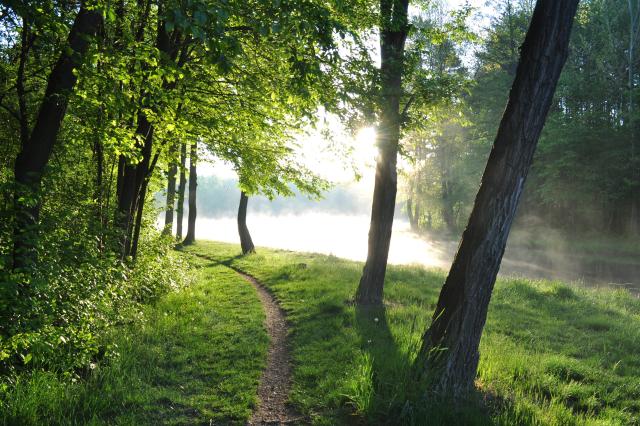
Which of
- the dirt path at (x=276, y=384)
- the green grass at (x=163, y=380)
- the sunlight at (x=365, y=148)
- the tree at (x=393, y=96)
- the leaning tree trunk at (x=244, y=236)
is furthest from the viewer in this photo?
the leaning tree trunk at (x=244, y=236)

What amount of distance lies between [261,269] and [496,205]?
12181 millimetres

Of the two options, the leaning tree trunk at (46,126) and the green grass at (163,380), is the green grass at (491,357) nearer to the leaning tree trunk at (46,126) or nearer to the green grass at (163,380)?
the green grass at (163,380)

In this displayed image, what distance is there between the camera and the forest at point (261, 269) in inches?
198

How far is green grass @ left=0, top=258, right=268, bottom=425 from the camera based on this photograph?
4867 mm

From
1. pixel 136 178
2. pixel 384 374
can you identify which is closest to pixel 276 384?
pixel 384 374

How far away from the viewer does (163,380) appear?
20.5ft

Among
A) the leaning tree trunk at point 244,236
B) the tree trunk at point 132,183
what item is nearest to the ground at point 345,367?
the tree trunk at point 132,183

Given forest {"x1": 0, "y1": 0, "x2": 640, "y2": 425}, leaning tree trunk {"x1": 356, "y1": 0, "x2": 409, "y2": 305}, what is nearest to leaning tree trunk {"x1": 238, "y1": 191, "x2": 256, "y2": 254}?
forest {"x1": 0, "y1": 0, "x2": 640, "y2": 425}

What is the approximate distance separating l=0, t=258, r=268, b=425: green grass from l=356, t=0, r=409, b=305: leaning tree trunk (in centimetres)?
272

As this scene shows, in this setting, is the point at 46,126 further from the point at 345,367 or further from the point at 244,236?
the point at 244,236

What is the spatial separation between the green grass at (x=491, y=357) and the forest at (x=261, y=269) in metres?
0.04

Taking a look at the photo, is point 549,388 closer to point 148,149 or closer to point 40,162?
point 40,162

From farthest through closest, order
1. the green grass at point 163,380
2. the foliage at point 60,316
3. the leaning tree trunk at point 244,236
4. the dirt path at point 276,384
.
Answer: the leaning tree trunk at point 244,236, the dirt path at point 276,384, the green grass at point 163,380, the foliage at point 60,316

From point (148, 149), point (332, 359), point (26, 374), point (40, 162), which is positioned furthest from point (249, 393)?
point (148, 149)
